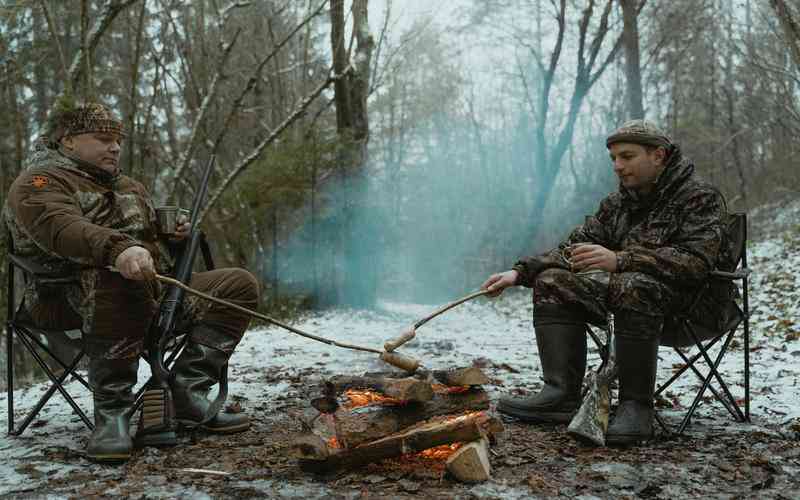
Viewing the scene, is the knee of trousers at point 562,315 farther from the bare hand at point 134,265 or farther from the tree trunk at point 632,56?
the tree trunk at point 632,56

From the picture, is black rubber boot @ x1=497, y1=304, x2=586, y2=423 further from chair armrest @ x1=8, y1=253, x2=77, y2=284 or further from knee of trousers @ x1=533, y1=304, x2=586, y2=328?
chair armrest @ x1=8, y1=253, x2=77, y2=284

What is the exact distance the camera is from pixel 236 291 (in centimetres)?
304

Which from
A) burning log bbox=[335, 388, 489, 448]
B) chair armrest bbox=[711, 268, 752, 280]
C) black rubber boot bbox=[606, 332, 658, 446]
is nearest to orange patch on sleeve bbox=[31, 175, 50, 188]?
burning log bbox=[335, 388, 489, 448]

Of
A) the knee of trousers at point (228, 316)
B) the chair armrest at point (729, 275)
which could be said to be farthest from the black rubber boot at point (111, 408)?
the chair armrest at point (729, 275)

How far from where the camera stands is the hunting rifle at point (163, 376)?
2699mm

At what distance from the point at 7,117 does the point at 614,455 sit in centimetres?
967

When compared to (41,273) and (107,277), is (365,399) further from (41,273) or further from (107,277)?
(41,273)

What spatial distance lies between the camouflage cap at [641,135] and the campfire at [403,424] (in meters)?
1.26

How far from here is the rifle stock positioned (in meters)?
2.52

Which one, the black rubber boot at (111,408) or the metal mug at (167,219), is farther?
the metal mug at (167,219)

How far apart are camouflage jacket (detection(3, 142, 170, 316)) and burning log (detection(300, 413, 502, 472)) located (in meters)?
1.12

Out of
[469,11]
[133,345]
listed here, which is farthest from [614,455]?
[469,11]

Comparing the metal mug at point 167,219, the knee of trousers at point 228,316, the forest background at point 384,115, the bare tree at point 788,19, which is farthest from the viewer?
the forest background at point 384,115

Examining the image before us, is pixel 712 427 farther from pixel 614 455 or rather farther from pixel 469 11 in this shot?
pixel 469 11
